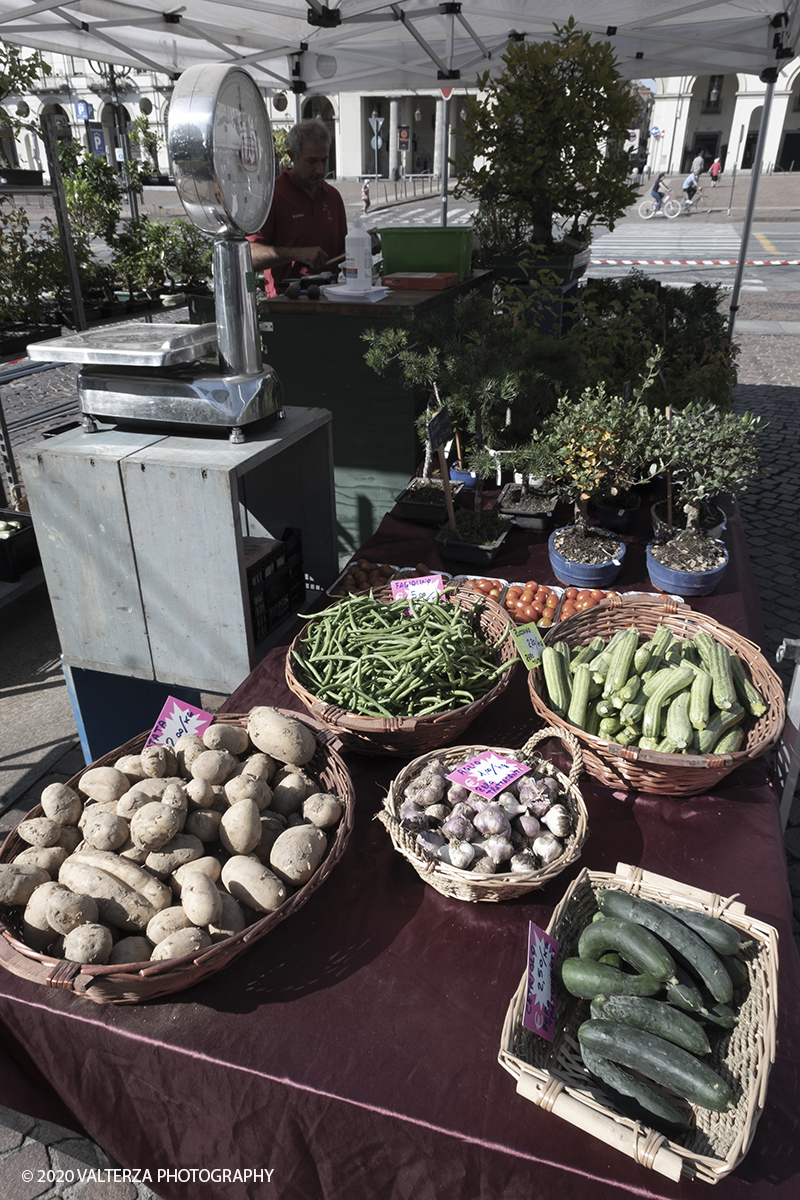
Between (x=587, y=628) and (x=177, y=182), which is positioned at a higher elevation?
(x=177, y=182)

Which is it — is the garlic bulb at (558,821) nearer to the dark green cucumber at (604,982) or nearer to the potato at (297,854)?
the dark green cucumber at (604,982)

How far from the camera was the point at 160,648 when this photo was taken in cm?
269

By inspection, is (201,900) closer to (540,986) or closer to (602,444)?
(540,986)

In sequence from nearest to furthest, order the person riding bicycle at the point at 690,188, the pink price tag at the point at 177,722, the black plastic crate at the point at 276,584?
the pink price tag at the point at 177,722
the black plastic crate at the point at 276,584
the person riding bicycle at the point at 690,188

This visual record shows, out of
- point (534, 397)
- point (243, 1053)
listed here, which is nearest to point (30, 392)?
point (534, 397)

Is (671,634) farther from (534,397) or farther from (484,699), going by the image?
(534,397)

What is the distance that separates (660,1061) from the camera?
1.18 m

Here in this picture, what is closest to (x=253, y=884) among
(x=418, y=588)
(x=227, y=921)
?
(x=227, y=921)

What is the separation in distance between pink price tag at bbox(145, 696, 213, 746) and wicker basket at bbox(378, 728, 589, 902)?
1.99 feet

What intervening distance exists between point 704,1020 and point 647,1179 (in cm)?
27

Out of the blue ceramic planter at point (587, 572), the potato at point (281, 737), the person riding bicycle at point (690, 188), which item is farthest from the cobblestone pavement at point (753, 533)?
the person riding bicycle at point (690, 188)

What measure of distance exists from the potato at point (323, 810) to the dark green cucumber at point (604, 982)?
1.89 feet

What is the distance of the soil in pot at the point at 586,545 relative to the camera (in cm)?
287

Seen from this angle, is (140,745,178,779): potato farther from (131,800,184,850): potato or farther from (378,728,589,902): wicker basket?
(378,728,589,902): wicker basket
